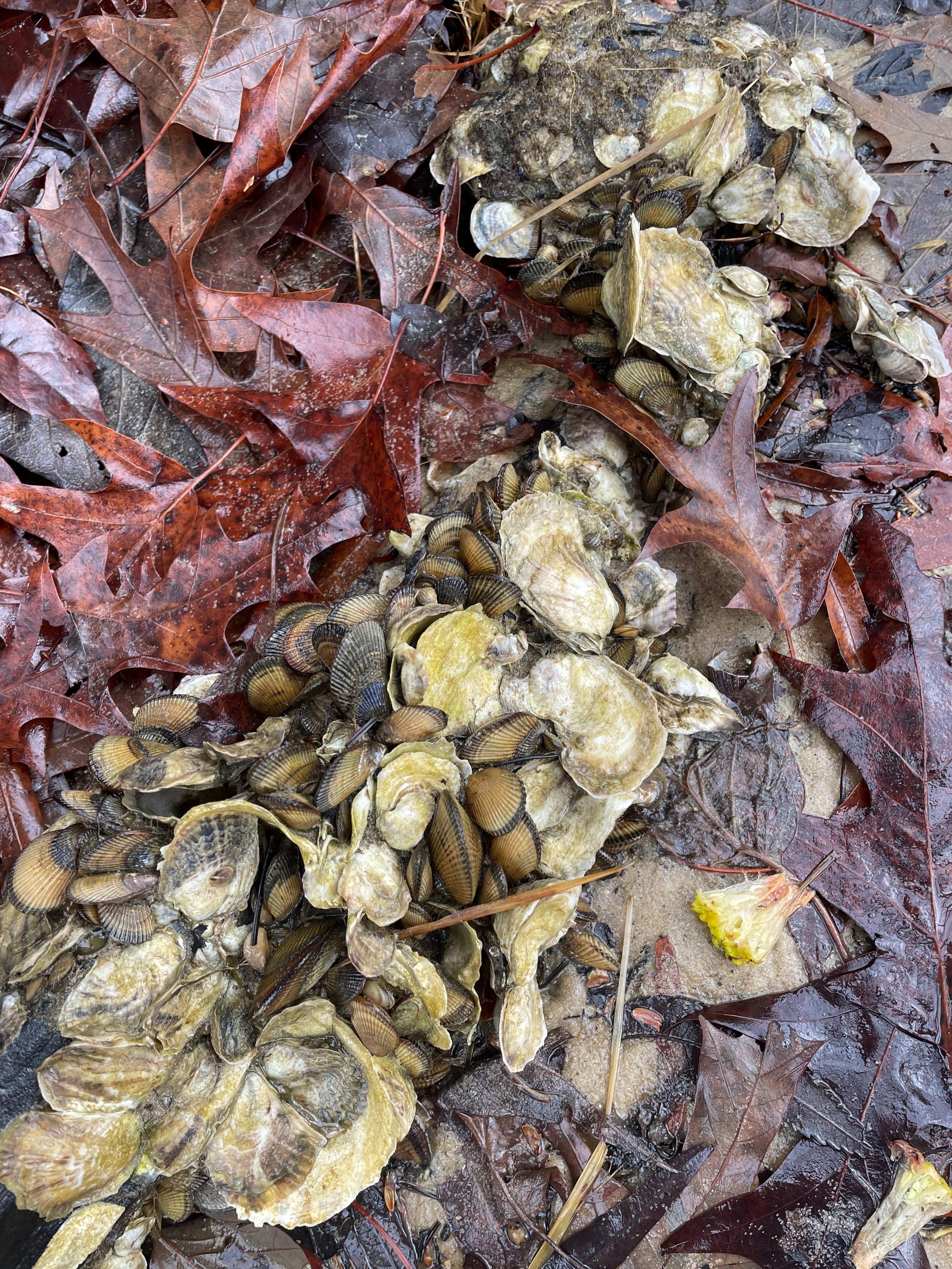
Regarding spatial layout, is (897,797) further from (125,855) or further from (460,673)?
(125,855)

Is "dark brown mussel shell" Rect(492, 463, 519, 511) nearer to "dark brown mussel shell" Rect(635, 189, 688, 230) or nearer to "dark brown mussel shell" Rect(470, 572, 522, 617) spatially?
"dark brown mussel shell" Rect(470, 572, 522, 617)

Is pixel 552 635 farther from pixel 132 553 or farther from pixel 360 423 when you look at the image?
pixel 132 553

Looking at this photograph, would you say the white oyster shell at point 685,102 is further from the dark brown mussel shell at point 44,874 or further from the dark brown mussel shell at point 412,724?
the dark brown mussel shell at point 44,874

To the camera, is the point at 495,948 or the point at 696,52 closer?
the point at 495,948

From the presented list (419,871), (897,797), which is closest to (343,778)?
(419,871)

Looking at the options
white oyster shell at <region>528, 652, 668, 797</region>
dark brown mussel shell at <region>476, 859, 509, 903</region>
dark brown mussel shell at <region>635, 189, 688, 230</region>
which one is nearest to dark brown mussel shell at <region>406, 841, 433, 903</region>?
dark brown mussel shell at <region>476, 859, 509, 903</region>

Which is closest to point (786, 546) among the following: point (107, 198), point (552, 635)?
point (552, 635)

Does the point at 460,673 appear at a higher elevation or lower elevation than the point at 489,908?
higher
